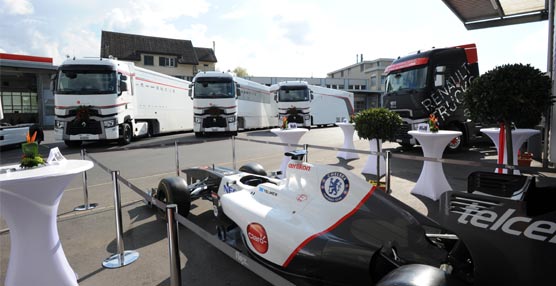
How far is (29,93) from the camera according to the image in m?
30.5

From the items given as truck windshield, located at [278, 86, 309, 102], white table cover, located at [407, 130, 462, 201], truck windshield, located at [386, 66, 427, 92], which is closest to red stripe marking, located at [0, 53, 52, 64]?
truck windshield, located at [278, 86, 309, 102]

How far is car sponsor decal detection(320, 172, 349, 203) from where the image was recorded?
251 centimetres

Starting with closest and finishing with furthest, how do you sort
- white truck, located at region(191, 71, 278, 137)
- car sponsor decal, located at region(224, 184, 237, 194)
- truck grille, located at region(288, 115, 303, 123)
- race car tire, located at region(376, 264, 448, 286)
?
race car tire, located at region(376, 264, 448, 286), car sponsor decal, located at region(224, 184, 237, 194), white truck, located at region(191, 71, 278, 137), truck grille, located at region(288, 115, 303, 123)

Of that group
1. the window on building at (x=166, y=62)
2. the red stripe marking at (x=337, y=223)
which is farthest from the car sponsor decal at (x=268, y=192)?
the window on building at (x=166, y=62)

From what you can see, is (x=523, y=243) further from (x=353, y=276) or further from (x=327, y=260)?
(x=327, y=260)

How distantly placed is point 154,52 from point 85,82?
29.4 metres

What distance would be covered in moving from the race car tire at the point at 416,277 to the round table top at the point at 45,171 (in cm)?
243

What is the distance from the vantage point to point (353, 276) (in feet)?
7.22

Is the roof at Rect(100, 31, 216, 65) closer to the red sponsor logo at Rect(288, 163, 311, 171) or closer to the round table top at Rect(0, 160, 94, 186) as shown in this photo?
the round table top at Rect(0, 160, 94, 186)

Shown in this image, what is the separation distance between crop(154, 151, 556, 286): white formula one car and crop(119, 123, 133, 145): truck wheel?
464 inches

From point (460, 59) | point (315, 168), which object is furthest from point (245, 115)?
point (315, 168)

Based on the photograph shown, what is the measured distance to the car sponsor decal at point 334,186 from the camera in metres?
2.51

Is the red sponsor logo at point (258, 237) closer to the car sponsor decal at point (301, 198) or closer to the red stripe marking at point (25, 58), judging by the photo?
the car sponsor decal at point (301, 198)

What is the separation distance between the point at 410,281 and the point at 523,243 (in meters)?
0.63
